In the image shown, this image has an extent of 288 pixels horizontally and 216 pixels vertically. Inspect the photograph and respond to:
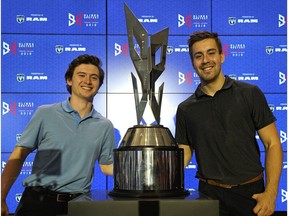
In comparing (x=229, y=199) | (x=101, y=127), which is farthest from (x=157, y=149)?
(x=101, y=127)

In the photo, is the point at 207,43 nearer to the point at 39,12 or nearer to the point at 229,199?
the point at 229,199

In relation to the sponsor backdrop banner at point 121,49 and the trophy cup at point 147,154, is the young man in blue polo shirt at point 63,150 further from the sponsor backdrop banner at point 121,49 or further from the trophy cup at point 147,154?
the sponsor backdrop banner at point 121,49

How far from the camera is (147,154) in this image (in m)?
0.90

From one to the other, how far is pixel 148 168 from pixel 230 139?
574 millimetres

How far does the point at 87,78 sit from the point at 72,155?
1.04ft

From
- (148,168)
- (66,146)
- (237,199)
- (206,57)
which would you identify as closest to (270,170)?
(237,199)

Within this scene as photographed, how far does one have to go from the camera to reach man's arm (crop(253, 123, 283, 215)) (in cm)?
124

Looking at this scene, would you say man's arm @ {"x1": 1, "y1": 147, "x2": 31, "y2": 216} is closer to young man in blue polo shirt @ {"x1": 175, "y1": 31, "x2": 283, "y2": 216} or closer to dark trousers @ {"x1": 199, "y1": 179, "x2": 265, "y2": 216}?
young man in blue polo shirt @ {"x1": 175, "y1": 31, "x2": 283, "y2": 216}

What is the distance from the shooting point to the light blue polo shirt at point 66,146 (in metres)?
1.48

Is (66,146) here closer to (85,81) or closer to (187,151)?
(85,81)

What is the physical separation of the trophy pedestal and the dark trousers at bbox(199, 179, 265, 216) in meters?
0.48

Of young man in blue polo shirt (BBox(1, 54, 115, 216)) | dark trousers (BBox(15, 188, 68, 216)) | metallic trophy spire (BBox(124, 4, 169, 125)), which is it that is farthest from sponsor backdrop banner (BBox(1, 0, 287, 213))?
metallic trophy spire (BBox(124, 4, 169, 125))

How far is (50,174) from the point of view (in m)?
1.50

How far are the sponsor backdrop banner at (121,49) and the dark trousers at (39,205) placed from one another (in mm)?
1373
